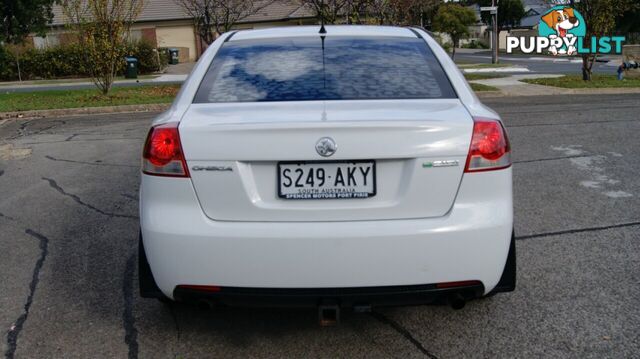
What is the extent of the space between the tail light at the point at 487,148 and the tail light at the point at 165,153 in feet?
4.15

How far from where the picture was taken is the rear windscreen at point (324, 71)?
10.8 feet

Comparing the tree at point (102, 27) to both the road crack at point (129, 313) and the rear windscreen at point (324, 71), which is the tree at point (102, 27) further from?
the rear windscreen at point (324, 71)

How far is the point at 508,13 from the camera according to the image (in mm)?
72812

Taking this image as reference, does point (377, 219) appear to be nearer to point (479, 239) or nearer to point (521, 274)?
point (479, 239)

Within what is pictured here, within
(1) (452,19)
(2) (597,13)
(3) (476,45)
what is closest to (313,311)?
(2) (597,13)

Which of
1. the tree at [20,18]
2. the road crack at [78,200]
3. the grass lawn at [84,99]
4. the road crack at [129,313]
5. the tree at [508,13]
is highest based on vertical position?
the tree at [508,13]

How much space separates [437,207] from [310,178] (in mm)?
569

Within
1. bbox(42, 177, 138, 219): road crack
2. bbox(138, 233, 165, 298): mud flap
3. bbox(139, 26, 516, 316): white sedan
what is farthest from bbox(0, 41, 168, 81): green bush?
bbox(139, 26, 516, 316): white sedan

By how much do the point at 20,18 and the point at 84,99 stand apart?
39.7 feet

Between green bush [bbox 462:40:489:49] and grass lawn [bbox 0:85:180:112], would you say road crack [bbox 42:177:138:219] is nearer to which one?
grass lawn [bbox 0:85:180:112]

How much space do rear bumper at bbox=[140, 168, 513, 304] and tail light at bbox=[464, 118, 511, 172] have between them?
5cm

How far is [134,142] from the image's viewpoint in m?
10.2

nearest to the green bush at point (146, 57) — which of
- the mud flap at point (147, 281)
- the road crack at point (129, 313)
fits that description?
the road crack at point (129, 313)

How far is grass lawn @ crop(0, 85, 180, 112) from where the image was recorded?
650 inches
